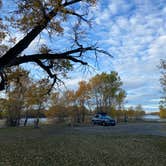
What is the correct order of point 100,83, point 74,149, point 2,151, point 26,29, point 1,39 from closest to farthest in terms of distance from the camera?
point 26,29
point 1,39
point 2,151
point 74,149
point 100,83

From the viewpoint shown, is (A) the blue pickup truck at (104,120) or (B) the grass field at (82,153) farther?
(A) the blue pickup truck at (104,120)

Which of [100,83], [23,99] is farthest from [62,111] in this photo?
[23,99]

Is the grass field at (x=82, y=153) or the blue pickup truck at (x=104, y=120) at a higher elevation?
the blue pickup truck at (x=104, y=120)

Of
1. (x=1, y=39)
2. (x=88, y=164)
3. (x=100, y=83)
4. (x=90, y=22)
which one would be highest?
(x=100, y=83)

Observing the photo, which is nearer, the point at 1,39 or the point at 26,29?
the point at 26,29

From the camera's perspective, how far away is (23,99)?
4216 centimetres

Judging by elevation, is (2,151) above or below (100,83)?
below

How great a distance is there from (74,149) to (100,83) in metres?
46.3

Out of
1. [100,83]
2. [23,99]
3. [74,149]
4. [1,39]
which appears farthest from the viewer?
[100,83]

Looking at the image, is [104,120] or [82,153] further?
[104,120]

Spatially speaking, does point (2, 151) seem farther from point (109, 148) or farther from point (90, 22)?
point (90, 22)

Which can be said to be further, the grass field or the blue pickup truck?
the blue pickup truck

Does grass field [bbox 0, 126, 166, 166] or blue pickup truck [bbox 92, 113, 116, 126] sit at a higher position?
blue pickup truck [bbox 92, 113, 116, 126]

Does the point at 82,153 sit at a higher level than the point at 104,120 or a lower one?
lower
